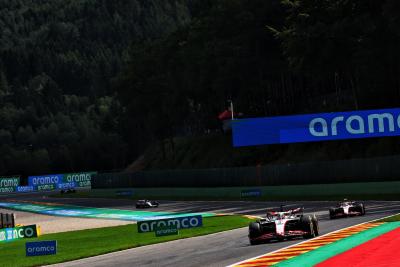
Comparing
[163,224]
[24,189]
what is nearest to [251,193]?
[163,224]

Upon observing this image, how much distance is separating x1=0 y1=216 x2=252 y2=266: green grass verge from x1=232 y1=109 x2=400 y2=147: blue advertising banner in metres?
11.8

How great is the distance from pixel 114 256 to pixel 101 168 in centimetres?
14340

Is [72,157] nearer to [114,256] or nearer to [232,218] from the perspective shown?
[232,218]

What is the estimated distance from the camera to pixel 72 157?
169 meters

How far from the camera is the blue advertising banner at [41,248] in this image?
77.0 ft

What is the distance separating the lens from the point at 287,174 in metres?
58.5

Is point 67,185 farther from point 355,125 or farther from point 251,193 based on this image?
point 355,125

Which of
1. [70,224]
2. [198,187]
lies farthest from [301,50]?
[70,224]

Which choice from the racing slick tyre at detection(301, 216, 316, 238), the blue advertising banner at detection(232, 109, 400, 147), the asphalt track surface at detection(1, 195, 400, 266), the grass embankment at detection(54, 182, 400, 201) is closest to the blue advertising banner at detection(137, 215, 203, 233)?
the asphalt track surface at detection(1, 195, 400, 266)

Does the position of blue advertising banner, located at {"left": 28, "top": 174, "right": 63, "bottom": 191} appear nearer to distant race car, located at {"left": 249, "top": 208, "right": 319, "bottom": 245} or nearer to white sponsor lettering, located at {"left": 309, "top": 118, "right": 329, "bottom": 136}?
white sponsor lettering, located at {"left": 309, "top": 118, "right": 329, "bottom": 136}

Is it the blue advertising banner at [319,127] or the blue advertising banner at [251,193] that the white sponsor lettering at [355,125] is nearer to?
the blue advertising banner at [319,127]

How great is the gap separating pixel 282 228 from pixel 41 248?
8.26 metres

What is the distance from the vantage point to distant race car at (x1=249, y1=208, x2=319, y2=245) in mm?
22328

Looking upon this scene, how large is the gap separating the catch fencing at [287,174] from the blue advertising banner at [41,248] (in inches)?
1243
